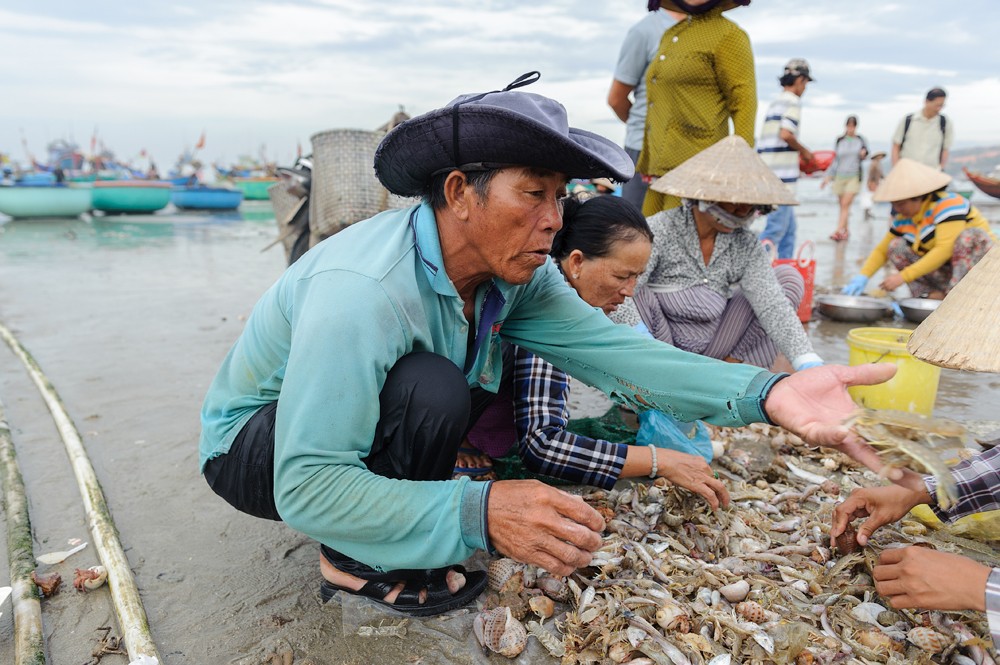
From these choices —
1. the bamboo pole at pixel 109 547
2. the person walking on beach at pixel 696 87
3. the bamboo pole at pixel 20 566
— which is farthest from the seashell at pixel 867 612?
the person walking on beach at pixel 696 87

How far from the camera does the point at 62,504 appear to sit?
2.39 metres

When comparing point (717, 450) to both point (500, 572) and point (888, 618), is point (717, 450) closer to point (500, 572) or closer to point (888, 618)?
point (888, 618)

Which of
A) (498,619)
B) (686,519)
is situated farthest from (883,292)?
(498,619)

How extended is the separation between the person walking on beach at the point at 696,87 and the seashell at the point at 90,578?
3.27 meters

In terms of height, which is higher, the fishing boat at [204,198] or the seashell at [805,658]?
the fishing boat at [204,198]

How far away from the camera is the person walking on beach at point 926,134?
27.8ft

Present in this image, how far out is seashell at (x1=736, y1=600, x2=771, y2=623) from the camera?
1747 millimetres

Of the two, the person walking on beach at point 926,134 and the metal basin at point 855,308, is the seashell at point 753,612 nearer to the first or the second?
the metal basin at point 855,308

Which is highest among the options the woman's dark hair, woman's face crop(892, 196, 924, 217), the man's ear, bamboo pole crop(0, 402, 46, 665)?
woman's face crop(892, 196, 924, 217)

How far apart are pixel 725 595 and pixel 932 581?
50 centimetres

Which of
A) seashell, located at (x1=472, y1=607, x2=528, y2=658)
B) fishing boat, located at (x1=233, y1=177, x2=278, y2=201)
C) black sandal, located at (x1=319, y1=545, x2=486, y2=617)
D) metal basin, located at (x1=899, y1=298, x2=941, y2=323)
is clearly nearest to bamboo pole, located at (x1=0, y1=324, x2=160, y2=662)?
black sandal, located at (x1=319, y1=545, x2=486, y2=617)

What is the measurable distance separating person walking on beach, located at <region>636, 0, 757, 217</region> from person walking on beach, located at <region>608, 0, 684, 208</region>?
0.80 ft

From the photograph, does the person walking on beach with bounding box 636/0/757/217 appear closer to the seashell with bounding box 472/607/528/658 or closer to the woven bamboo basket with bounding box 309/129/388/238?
the woven bamboo basket with bounding box 309/129/388/238

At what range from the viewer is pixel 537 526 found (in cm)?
129
